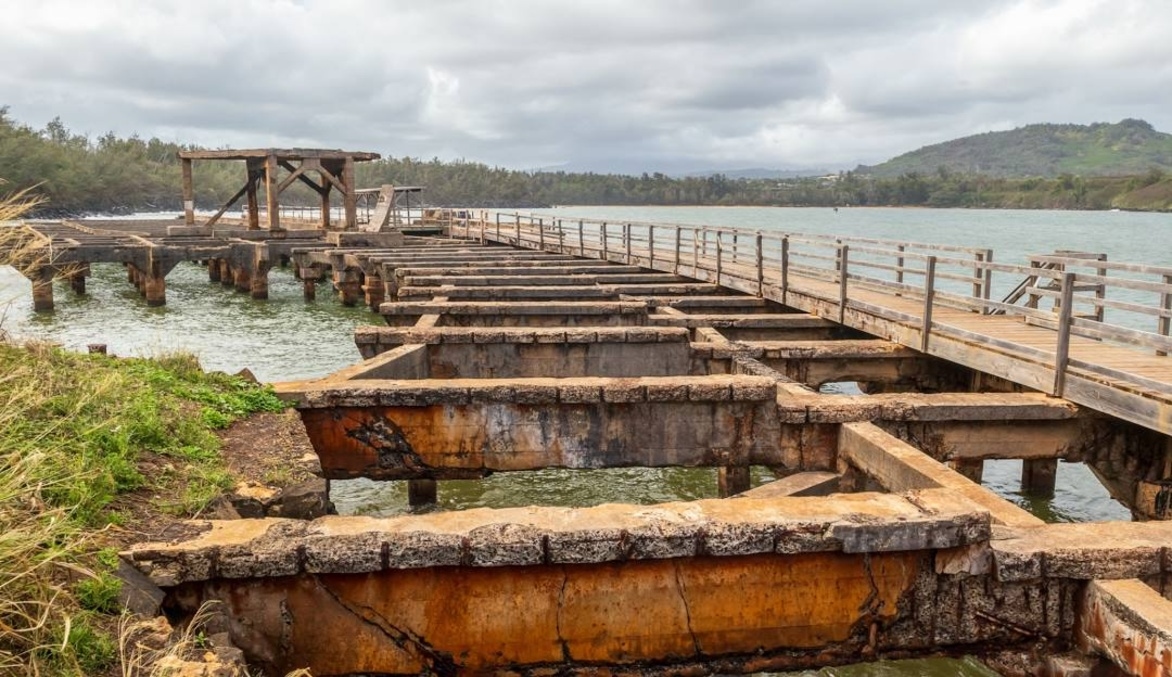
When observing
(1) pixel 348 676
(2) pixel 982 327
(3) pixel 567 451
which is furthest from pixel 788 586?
(2) pixel 982 327

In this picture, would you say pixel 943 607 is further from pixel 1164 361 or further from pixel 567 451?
pixel 1164 361

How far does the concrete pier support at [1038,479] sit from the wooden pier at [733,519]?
0.09 feet

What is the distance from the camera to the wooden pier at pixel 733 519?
417cm

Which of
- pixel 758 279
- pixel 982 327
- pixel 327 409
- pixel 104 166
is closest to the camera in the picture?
pixel 327 409

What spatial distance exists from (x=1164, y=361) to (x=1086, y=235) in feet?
252

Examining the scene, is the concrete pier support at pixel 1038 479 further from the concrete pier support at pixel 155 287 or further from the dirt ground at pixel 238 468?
the concrete pier support at pixel 155 287

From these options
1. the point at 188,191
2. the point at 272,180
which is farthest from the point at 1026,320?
the point at 188,191

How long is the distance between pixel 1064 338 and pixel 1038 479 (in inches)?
164

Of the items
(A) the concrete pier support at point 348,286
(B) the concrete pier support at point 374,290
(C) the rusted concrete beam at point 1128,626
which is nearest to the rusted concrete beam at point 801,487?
(C) the rusted concrete beam at point 1128,626

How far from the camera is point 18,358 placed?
18.9 ft

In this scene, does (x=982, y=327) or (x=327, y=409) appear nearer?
(x=327, y=409)

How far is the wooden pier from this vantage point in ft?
13.7

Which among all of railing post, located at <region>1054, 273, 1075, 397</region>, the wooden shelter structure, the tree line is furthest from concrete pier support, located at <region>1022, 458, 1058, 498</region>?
the tree line

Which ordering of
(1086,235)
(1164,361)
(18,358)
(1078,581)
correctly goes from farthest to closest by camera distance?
(1086,235) → (1164,361) → (18,358) → (1078,581)
